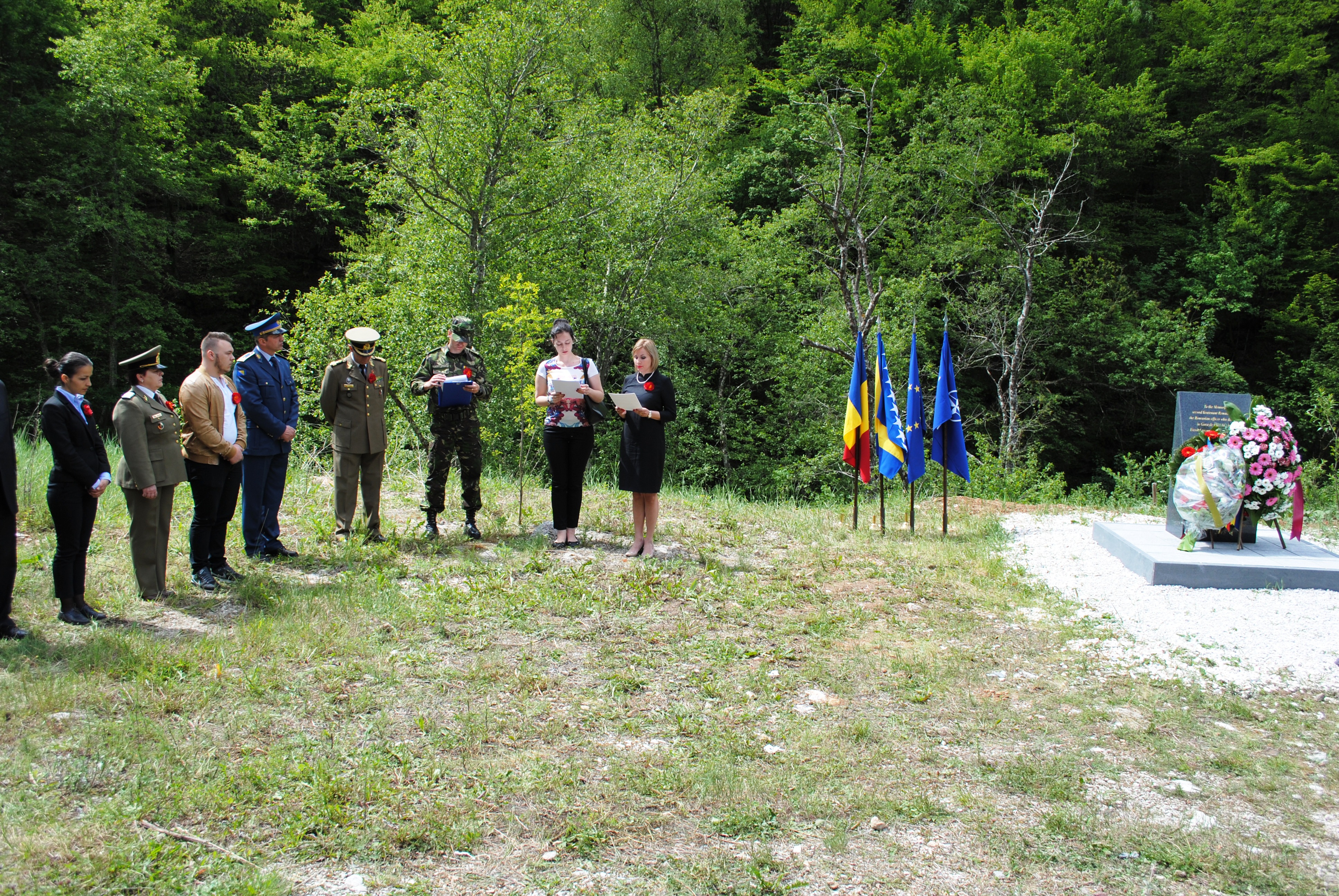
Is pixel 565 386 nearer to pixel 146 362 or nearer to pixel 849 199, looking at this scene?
pixel 146 362

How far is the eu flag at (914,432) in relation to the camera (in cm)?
870

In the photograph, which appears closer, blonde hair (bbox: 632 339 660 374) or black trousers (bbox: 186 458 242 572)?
black trousers (bbox: 186 458 242 572)

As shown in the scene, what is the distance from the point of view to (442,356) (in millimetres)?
7445

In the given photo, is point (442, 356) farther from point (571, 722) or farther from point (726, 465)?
point (726, 465)

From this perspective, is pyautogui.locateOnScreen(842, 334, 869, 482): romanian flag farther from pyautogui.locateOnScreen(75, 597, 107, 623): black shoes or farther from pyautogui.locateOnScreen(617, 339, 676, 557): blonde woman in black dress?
pyautogui.locateOnScreen(75, 597, 107, 623): black shoes

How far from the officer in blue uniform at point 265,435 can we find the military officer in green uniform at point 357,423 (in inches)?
14.3

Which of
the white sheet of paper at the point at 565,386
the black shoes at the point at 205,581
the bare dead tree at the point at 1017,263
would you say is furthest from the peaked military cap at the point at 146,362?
the bare dead tree at the point at 1017,263

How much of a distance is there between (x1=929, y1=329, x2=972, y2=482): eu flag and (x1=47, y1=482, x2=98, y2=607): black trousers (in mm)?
7135

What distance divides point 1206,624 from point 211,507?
6.98 m

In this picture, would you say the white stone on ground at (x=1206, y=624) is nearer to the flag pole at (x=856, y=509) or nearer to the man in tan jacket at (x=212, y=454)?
the flag pole at (x=856, y=509)

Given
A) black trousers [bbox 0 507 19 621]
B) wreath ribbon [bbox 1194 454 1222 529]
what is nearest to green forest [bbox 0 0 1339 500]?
wreath ribbon [bbox 1194 454 1222 529]

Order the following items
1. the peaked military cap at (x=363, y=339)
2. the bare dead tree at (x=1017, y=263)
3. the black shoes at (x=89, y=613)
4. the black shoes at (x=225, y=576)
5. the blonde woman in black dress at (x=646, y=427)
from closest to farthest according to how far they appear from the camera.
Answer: the black shoes at (x=89, y=613), the black shoes at (x=225, y=576), the blonde woman in black dress at (x=646, y=427), the peaked military cap at (x=363, y=339), the bare dead tree at (x=1017, y=263)

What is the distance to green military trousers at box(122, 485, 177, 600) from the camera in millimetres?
5539

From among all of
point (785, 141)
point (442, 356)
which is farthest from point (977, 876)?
point (785, 141)
